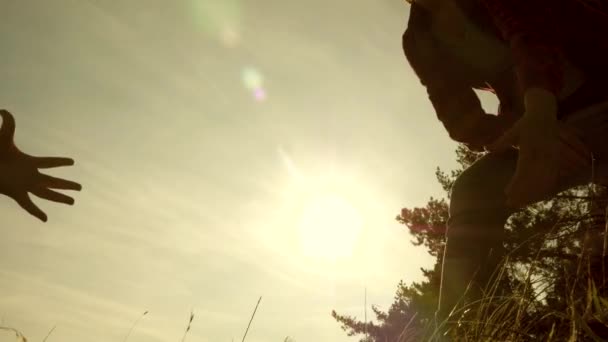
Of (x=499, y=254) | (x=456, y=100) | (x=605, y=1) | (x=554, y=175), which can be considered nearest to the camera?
(x=554, y=175)

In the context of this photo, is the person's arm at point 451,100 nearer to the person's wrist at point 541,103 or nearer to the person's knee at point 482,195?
the person's knee at point 482,195

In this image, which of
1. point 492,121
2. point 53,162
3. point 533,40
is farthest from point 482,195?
point 53,162

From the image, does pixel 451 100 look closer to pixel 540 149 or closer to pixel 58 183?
pixel 540 149

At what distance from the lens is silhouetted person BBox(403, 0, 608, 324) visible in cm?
119

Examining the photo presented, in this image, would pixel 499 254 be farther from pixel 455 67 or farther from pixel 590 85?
pixel 455 67

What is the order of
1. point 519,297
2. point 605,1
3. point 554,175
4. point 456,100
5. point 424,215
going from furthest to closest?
point 424,215
point 456,100
point 605,1
point 554,175
point 519,297

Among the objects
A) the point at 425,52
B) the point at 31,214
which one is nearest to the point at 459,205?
the point at 425,52

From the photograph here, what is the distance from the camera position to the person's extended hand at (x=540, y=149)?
1166 millimetres

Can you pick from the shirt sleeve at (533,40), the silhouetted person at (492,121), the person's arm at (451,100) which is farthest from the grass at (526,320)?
the person's arm at (451,100)

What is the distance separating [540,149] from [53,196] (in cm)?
274

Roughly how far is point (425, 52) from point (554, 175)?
3.00ft

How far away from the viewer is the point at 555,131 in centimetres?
118

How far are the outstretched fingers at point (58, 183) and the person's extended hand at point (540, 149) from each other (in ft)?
8.44

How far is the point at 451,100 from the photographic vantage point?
1.80m
